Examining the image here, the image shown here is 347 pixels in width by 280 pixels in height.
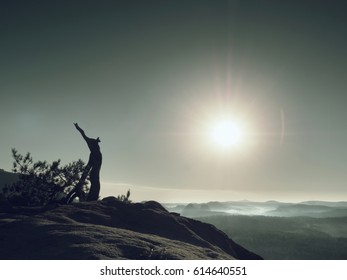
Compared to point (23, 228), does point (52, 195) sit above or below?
above

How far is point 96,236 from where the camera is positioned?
21094 mm

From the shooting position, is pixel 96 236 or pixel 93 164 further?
pixel 93 164

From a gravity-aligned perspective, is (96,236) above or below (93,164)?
below

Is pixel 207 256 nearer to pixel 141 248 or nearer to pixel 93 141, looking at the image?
pixel 141 248

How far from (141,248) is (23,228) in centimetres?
899

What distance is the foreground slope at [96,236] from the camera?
725 inches

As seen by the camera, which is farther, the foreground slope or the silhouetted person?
the silhouetted person

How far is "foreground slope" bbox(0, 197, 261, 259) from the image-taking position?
18406mm

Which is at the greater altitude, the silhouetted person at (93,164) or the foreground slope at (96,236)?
the silhouetted person at (93,164)

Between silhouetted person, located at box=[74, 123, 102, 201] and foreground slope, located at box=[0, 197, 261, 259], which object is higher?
silhouetted person, located at box=[74, 123, 102, 201]
